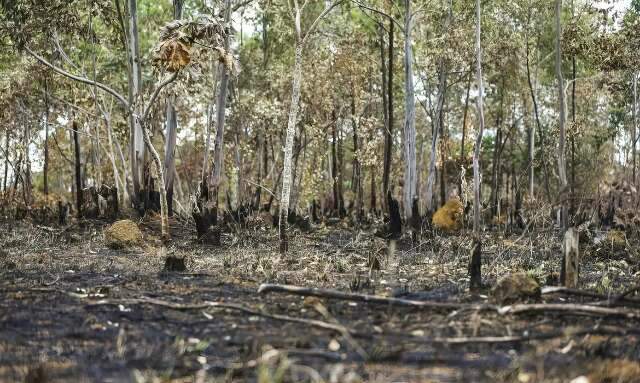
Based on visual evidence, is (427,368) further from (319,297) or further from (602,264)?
(602,264)

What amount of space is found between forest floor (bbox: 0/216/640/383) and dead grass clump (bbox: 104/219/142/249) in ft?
9.72

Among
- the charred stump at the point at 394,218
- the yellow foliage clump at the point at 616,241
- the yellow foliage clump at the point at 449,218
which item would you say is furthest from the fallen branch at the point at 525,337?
the yellow foliage clump at the point at 449,218

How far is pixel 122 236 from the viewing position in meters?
11.0

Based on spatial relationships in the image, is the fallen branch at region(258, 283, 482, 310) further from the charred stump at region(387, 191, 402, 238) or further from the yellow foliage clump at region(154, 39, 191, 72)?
the charred stump at region(387, 191, 402, 238)

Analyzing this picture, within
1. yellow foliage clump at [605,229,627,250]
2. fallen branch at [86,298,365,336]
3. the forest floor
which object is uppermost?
yellow foliage clump at [605,229,627,250]

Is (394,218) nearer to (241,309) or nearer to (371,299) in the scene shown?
(371,299)

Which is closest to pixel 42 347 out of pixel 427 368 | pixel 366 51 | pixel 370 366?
pixel 370 366

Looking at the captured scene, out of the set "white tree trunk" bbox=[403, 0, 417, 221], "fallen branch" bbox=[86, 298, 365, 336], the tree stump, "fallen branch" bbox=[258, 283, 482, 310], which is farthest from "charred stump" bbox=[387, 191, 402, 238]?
"fallen branch" bbox=[86, 298, 365, 336]

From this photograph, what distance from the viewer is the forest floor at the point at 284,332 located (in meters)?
3.50

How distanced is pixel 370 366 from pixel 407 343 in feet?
1.76

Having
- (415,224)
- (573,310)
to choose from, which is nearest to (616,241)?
(415,224)

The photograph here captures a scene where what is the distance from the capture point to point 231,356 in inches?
151

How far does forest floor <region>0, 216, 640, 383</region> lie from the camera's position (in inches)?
138

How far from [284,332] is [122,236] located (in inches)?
288
